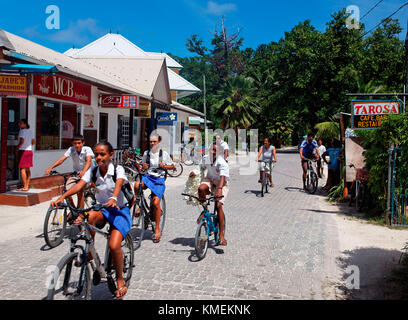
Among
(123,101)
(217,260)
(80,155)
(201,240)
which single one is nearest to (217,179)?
(201,240)

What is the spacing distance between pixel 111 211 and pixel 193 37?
84.0 metres

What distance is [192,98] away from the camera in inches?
2702

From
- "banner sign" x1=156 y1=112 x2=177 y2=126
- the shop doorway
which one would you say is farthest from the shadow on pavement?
"banner sign" x1=156 y1=112 x2=177 y2=126

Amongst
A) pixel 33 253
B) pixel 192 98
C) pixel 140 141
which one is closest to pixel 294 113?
pixel 140 141

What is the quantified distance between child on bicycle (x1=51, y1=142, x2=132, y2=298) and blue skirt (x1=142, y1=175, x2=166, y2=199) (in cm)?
222

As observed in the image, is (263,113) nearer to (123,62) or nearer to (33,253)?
(123,62)

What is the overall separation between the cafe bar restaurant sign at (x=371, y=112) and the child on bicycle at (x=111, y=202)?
620 centimetres

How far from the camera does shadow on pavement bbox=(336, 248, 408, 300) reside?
4.51 metres

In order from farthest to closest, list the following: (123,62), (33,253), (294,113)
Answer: (294,113), (123,62), (33,253)

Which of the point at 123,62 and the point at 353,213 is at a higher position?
the point at 123,62

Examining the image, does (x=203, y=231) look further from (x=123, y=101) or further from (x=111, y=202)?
(x=123, y=101)

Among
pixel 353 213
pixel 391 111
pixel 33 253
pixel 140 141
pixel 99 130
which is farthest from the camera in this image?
pixel 140 141

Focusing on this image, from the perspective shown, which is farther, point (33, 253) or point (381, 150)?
point (381, 150)
